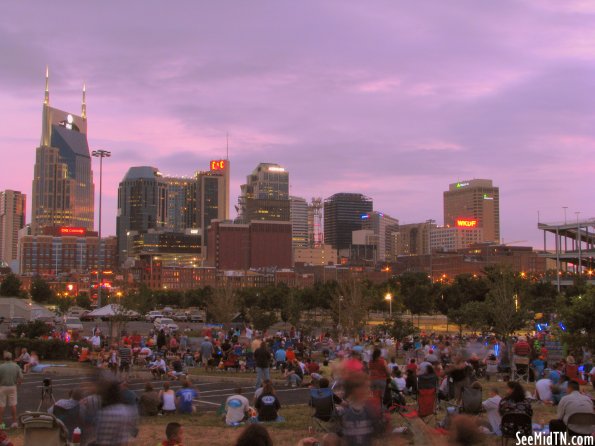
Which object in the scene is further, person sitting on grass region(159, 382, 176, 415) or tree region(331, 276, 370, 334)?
tree region(331, 276, 370, 334)

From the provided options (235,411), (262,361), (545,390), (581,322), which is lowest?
(235,411)

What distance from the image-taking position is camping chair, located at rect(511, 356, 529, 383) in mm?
22766

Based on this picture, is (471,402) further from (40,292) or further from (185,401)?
(40,292)

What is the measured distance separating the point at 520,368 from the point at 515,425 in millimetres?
11587

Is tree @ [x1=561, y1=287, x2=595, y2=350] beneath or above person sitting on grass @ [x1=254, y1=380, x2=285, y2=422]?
above

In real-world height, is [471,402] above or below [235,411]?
above

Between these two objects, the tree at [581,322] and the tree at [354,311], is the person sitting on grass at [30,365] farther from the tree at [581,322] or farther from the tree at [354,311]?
the tree at [354,311]

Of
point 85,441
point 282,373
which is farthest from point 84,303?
point 85,441

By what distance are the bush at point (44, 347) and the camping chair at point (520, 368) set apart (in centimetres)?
1893

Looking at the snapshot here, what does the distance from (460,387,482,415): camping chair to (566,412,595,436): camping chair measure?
11.2 feet

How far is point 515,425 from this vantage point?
11.9m

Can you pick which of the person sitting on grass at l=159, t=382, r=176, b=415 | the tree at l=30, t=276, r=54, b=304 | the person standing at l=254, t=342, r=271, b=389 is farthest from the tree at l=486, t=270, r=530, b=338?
the tree at l=30, t=276, r=54, b=304

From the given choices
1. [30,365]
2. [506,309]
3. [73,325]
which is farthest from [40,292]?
[506,309]

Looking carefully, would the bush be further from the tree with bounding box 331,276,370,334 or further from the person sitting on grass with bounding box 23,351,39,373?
the tree with bounding box 331,276,370,334
